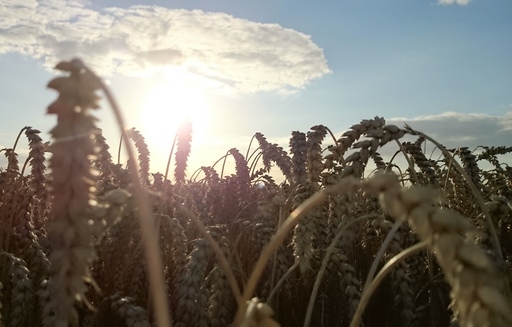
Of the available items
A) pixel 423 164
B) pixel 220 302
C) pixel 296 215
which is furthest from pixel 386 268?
pixel 423 164

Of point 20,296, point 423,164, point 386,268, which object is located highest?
point 423,164

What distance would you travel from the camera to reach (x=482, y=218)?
3037 mm

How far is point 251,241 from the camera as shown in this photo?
4258mm

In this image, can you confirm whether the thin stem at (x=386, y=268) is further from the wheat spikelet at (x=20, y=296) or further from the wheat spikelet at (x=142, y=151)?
the wheat spikelet at (x=142, y=151)

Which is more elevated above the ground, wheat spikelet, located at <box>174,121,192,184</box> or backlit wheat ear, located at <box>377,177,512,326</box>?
wheat spikelet, located at <box>174,121,192,184</box>

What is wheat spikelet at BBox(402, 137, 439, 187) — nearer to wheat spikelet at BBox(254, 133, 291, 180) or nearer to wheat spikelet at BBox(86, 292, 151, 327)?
wheat spikelet at BBox(254, 133, 291, 180)

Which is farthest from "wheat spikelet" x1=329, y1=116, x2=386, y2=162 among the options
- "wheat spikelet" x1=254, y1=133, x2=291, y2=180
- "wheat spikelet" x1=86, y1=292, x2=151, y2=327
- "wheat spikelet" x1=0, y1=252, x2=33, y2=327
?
"wheat spikelet" x1=254, y1=133, x2=291, y2=180

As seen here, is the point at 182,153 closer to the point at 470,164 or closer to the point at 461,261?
the point at 470,164

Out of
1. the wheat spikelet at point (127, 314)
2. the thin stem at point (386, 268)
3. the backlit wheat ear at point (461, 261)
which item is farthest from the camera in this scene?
the wheat spikelet at point (127, 314)

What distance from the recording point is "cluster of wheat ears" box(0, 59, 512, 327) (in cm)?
103

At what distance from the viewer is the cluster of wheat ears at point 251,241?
1.03m

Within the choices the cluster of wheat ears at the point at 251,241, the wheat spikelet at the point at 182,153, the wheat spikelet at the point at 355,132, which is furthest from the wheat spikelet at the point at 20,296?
the wheat spikelet at the point at 182,153

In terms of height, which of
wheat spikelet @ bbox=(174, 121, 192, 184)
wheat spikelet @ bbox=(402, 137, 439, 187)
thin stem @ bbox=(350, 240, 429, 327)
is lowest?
thin stem @ bbox=(350, 240, 429, 327)

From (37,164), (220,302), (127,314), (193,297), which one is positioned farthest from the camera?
(37,164)
